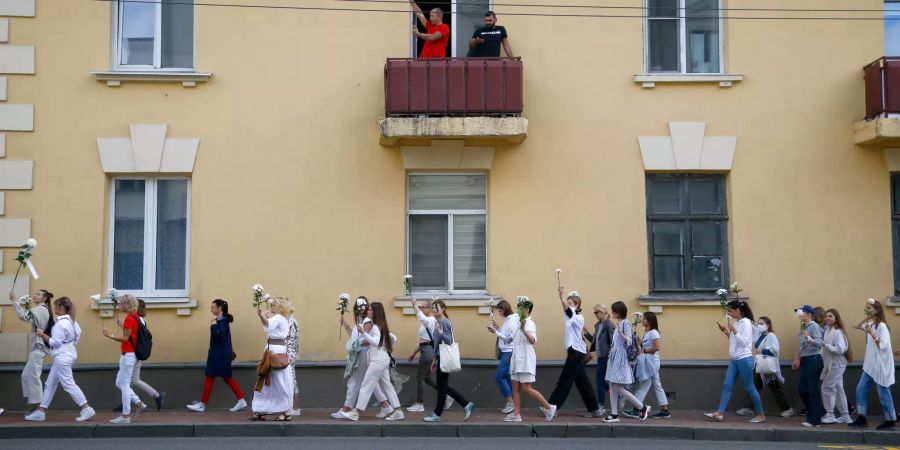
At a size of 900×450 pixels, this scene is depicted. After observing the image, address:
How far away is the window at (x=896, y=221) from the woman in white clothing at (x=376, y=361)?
7941 mm

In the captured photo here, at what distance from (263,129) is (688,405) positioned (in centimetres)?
768

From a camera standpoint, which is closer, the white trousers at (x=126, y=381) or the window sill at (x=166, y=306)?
the white trousers at (x=126, y=381)

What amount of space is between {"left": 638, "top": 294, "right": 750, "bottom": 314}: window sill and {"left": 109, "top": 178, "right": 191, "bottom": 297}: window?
7.05m

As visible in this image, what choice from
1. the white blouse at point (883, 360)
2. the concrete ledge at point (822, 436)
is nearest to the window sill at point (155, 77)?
the concrete ledge at point (822, 436)

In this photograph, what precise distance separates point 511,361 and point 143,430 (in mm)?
4996

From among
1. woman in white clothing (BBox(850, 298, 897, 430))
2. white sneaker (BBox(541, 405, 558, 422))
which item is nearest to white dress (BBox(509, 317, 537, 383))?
white sneaker (BBox(541, 405, 558, 422))

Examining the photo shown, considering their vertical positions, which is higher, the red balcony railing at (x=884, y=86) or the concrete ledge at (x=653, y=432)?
the red balcony railing at (x=884, y=86)

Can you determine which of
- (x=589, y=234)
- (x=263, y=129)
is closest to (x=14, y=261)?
(x=263, y=129)

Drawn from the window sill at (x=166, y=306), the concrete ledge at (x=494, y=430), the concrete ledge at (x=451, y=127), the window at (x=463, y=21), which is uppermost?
the window at (x=463, y=21)

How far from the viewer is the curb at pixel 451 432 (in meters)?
13.8

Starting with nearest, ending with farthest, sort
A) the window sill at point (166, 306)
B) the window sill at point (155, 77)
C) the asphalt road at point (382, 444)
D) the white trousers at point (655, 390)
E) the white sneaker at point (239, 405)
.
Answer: the asphalt road at point (382, 444) → the white trousers at point (655, 390) → the white sneaker at point (239, 405) → the window sill at point (166, 306) → the window sill at point (155, 77)

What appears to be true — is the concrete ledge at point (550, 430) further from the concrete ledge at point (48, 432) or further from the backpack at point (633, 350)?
the concrete ledge at point (48, 432)

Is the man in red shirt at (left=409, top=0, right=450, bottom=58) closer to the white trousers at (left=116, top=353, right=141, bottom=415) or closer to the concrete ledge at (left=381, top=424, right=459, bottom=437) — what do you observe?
the concrete ledge at (left=381, top=424, right=459, bottom=437)

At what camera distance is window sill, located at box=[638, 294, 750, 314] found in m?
15.9
